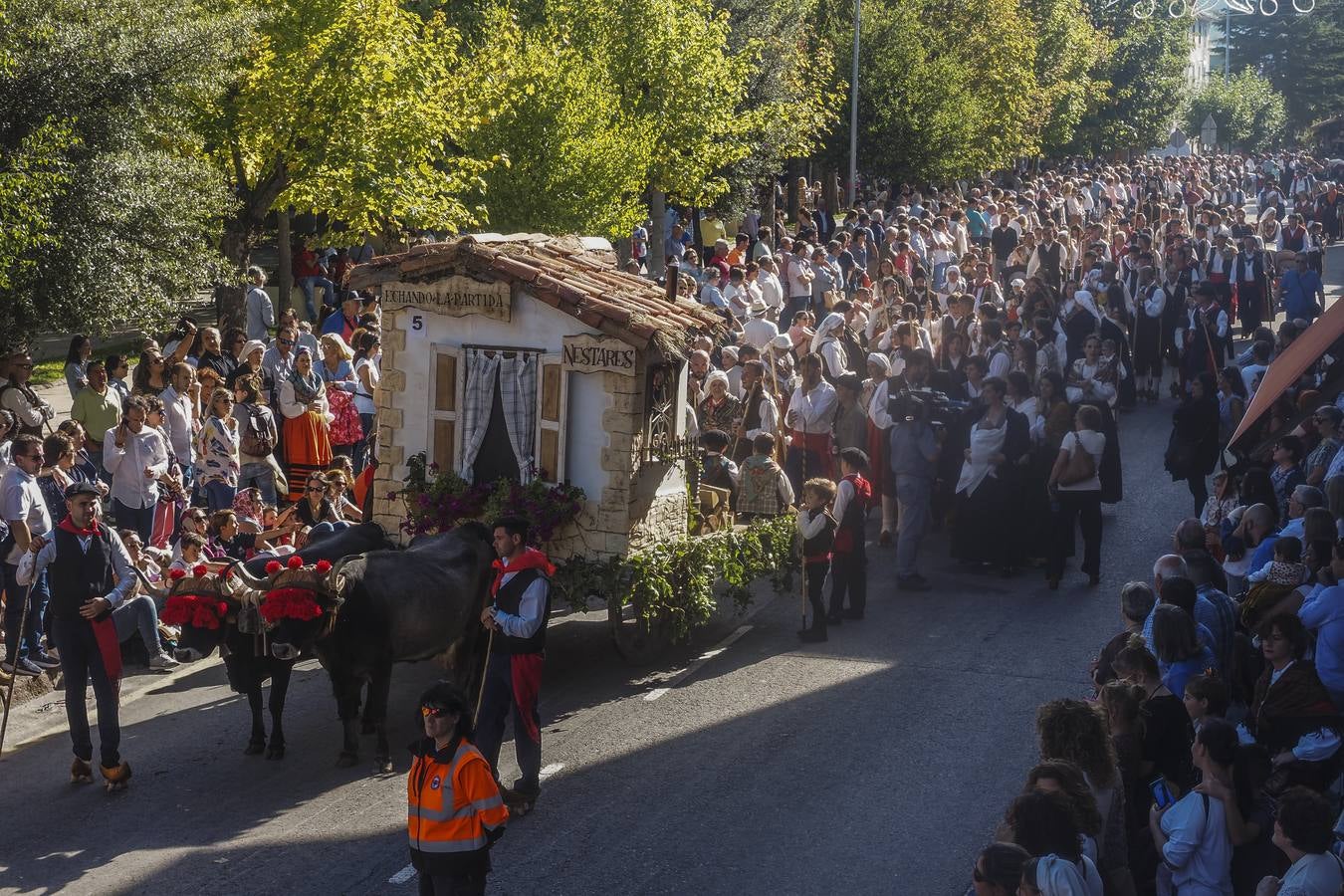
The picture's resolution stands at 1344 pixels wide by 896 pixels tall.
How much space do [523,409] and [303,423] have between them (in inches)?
182

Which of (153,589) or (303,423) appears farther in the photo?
(303,423)

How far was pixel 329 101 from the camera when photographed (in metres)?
23.6

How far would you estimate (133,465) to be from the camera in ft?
46.1

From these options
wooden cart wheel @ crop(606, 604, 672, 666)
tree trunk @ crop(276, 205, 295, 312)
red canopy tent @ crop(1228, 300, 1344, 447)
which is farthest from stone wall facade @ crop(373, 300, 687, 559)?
tree trunk @ crop(276, 205, 295, 312)

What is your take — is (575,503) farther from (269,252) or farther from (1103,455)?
(269,252)

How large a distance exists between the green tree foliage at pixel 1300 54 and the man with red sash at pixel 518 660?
99525mm

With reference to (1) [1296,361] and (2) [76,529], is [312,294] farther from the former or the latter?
(2) [76,529]

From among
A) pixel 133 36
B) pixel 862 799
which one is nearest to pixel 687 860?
pixel 862 799

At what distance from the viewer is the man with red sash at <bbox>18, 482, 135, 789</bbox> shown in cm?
1013

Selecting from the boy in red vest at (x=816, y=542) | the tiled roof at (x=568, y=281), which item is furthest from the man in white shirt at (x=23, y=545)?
the boy in red vest at (x=816, y=542)

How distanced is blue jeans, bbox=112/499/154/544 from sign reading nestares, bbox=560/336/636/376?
14.5ft

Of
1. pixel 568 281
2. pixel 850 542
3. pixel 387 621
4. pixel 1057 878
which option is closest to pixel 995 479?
pixel 850 542

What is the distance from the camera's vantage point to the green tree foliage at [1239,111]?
82.4 meters

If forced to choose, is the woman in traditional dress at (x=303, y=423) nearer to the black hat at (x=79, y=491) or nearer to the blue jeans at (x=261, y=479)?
the blue jeans at (x=261, y=479)
